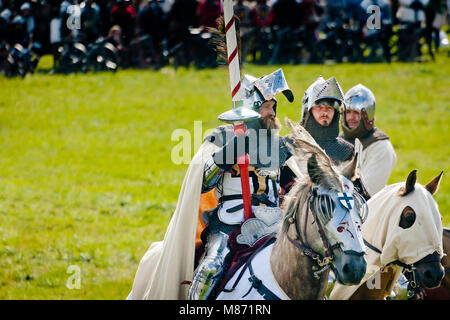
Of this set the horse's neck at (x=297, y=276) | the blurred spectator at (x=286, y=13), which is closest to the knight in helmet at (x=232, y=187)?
the horse's neck at (x=297, y=276)

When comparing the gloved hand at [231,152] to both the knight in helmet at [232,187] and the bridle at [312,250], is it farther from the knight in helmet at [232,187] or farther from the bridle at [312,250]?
the bridle at [312,250]

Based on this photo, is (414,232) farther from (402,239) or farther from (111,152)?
(111,152)

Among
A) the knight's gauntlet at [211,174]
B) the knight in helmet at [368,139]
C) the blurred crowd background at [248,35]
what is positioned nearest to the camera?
the knight's gauntlet at [211,174]

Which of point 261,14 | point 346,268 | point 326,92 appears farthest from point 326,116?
point 261,14

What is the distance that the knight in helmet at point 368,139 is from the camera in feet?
26.3

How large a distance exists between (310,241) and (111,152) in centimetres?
1289

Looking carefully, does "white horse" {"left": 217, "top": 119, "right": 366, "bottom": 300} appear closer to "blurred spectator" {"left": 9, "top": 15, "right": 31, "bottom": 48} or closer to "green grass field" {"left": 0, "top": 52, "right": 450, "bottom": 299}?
"green grass field" {"left": 0, "top": 52, "right": 450, "bottom": 299}

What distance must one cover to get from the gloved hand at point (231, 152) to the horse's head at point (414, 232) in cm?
121

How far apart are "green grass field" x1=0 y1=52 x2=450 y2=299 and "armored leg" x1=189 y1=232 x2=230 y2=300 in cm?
235

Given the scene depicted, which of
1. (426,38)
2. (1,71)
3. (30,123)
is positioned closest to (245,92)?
(30,123)

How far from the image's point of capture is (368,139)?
8.15 metres
